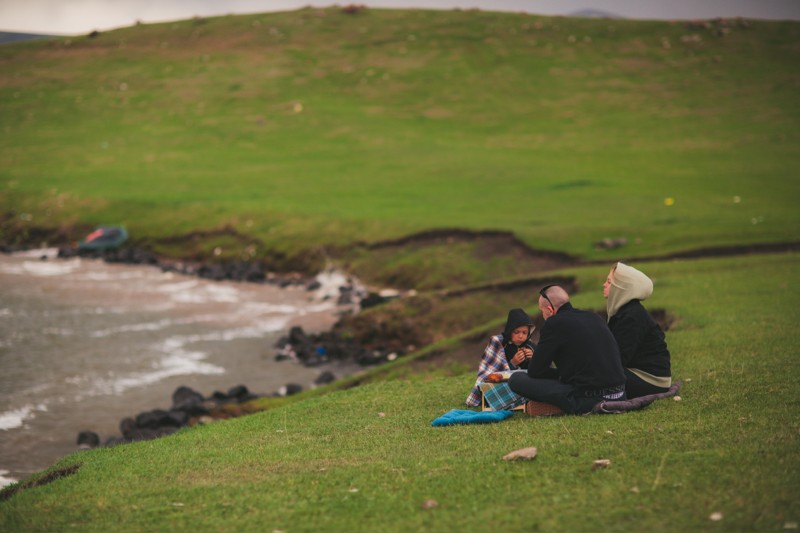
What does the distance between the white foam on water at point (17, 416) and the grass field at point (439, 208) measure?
875 centimetres

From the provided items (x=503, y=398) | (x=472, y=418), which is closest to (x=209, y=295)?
(x=503, y=398)

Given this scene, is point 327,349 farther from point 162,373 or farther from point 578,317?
point 578,317

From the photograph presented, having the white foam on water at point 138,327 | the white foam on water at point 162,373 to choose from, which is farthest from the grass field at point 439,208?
the white foam on water at point 138,327

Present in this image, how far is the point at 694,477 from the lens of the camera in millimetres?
9453

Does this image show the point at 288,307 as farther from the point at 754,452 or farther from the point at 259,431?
the point at 754,452

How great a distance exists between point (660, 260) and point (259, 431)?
22975mm

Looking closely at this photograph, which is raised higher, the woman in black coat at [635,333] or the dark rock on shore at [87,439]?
the woman in black coat at [635,333]

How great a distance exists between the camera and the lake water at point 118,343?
2314 centimetres

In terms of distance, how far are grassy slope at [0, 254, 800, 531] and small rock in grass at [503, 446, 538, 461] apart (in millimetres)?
146

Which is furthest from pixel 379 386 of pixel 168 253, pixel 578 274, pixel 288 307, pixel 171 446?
pixel 168 253

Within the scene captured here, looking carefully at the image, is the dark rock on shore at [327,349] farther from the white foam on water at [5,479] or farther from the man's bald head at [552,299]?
the man's bald head at [552,299]

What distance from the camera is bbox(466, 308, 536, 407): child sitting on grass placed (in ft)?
46.3

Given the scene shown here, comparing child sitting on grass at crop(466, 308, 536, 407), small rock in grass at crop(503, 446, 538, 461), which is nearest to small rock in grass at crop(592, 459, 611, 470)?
small rock in grass at crop(503, 446, 538, 461)

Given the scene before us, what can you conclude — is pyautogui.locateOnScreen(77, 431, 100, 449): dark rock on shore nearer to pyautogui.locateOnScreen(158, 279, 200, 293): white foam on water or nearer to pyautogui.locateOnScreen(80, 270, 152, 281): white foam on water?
pyautogui.locateOnScreen(158, 279, 200, 293): white foam on water
